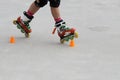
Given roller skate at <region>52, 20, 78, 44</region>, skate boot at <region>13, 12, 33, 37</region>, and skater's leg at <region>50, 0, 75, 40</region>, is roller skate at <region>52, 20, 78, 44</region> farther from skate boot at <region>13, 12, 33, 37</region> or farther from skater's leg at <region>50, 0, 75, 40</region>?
skate boot at <region>13, 12, 33, 37</region>

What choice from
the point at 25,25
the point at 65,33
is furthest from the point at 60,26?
the point at 25,25

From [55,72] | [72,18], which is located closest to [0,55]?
[55,72]

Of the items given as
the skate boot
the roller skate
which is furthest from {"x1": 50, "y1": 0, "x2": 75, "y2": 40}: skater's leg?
the skate boot

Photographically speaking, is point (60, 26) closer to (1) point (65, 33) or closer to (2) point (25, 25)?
(1) point (65, 33)

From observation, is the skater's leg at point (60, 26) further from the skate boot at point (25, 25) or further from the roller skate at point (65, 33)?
the skate boot at point (25, 25)

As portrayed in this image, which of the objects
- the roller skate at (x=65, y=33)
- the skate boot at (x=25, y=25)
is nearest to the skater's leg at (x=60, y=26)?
the roller skate at (x=65, y=33)

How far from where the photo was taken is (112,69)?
179 inches

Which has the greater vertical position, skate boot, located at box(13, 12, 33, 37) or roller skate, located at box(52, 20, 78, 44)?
skate boot, located at box(13, 12, 33, 37)

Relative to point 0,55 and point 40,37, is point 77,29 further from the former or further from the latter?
point 0,55

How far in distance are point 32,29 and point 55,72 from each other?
177 centimetres

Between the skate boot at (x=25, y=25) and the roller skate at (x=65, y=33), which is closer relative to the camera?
the roller skate at (x=65, y=33)

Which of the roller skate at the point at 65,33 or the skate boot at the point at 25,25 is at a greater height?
the skate boot at the point at 25,25

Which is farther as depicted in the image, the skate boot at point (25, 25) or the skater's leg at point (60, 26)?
the skate boot at point (25, 25)

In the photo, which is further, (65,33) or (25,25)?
(25,25)
